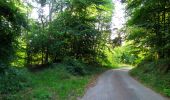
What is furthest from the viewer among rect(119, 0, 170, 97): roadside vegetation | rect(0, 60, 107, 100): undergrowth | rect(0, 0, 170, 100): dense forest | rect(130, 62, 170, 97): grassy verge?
rect(119, 0, 170, 97): roadside vegetation

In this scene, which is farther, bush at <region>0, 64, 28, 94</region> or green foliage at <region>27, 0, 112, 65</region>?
green foliage at <region>27, 0, 112, 65</region>

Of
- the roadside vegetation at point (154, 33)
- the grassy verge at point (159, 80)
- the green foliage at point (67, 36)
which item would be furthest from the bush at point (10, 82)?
the green foliage at point (67, 36)

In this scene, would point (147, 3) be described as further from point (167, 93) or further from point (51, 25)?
point (51, 25)

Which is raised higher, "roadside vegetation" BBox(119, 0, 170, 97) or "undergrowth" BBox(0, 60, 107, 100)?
"roadside vegetation" BBox(119, 0, 170, 97)

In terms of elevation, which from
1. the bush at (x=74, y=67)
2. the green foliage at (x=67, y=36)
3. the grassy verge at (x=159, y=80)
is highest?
the green foliage at (x=67, y=36)

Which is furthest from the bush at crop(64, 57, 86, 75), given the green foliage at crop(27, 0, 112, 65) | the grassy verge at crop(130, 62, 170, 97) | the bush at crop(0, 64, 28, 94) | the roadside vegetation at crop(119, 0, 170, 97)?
the bush at crop(0, 64, 28, 94)

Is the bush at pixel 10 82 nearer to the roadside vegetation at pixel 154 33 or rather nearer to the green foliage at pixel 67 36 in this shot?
the roadside vegetation at pixel 154 33

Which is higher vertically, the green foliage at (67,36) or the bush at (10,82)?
the green foliage at (67,36)

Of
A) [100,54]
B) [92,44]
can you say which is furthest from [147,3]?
[100,54]

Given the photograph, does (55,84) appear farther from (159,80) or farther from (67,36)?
(67,36)

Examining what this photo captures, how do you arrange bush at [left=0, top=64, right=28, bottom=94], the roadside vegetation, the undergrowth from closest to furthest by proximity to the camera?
the undergrowth
bush at [left=0, top=64, right=28, bottom=94]
the roadside vegetation

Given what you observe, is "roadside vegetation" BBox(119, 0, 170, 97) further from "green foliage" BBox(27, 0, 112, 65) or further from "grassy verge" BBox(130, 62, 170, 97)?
"green foliage" BBox(27, 0, 112, 65)

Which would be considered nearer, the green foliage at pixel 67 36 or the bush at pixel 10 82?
the bush at pixel 10 82

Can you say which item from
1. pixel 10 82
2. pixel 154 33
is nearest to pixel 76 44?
pixel 154 33
